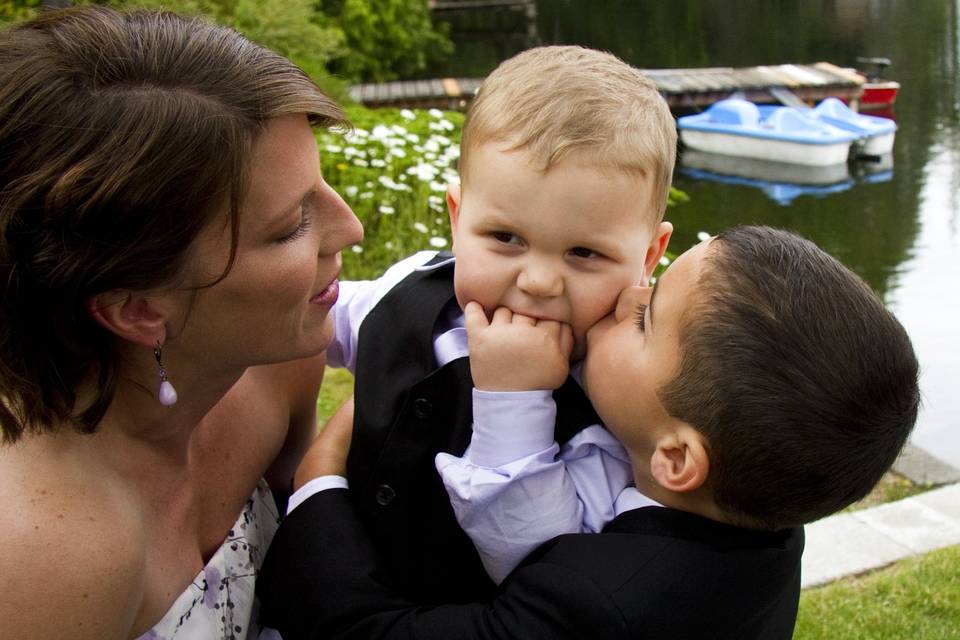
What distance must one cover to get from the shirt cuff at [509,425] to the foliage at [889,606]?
240cm

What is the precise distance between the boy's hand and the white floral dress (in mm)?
637

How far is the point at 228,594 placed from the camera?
6.79ft

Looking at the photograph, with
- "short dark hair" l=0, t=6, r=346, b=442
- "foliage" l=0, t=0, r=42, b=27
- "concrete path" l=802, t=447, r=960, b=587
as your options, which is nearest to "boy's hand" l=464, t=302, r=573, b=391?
"short dark hair" l=0, t=6, r=346, b=442

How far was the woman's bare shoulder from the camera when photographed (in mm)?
1632

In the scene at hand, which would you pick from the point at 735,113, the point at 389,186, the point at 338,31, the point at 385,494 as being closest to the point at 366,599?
the point at 385,494

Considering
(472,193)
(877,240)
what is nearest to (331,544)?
(472,193)

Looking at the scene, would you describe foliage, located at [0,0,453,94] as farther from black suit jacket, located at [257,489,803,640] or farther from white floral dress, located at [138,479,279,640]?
black suit jacket, located at [257,489,803,640]

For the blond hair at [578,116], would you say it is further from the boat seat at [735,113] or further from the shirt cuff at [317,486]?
the boat seat at [735,113]

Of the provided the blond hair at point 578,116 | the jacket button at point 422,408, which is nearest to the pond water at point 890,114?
the blond hair at point 578,116

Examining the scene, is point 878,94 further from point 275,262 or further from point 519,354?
point 275,262

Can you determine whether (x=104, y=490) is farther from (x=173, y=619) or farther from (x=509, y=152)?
(x=509, y=152)

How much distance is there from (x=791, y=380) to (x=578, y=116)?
0.59 m

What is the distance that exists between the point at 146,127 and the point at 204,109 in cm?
11

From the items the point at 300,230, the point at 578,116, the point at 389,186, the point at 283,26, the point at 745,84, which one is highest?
the point at 578,116
